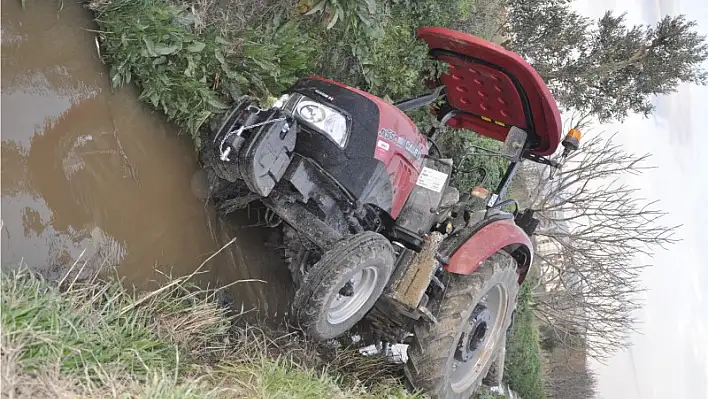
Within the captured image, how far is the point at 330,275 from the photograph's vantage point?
303 cm

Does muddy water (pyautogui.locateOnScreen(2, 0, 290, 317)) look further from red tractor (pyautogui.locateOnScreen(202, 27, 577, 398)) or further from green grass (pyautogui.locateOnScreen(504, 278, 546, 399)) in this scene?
green grass (pyautogui.locateOnScreen(504, 278, 546, 399))

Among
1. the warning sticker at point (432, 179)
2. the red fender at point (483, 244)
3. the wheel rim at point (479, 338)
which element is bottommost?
the wheel rim at point (479, 338)

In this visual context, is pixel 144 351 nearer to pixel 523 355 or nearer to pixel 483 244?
pixel 483 244

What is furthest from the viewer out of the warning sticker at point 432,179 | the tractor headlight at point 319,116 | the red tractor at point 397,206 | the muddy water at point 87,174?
the warning sticker at point 432,179

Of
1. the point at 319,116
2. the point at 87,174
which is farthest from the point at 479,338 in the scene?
the point at 87,174

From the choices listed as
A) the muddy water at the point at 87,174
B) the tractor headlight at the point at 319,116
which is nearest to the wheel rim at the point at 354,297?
the tractor headlight at the point at 319,116

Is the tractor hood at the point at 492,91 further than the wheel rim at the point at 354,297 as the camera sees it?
Yes

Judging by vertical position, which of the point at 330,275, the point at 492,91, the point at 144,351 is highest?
the point at 492,91

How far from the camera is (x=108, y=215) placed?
3334 millimetres

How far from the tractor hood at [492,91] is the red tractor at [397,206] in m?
0.01

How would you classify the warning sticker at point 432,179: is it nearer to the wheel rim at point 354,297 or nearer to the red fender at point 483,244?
the red fender at point 483,244

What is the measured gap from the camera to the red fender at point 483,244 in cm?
360

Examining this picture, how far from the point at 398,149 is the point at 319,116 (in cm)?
59

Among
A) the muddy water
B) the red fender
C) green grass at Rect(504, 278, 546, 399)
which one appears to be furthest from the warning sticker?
green grass at Rect(504, 278, 546, 399)
